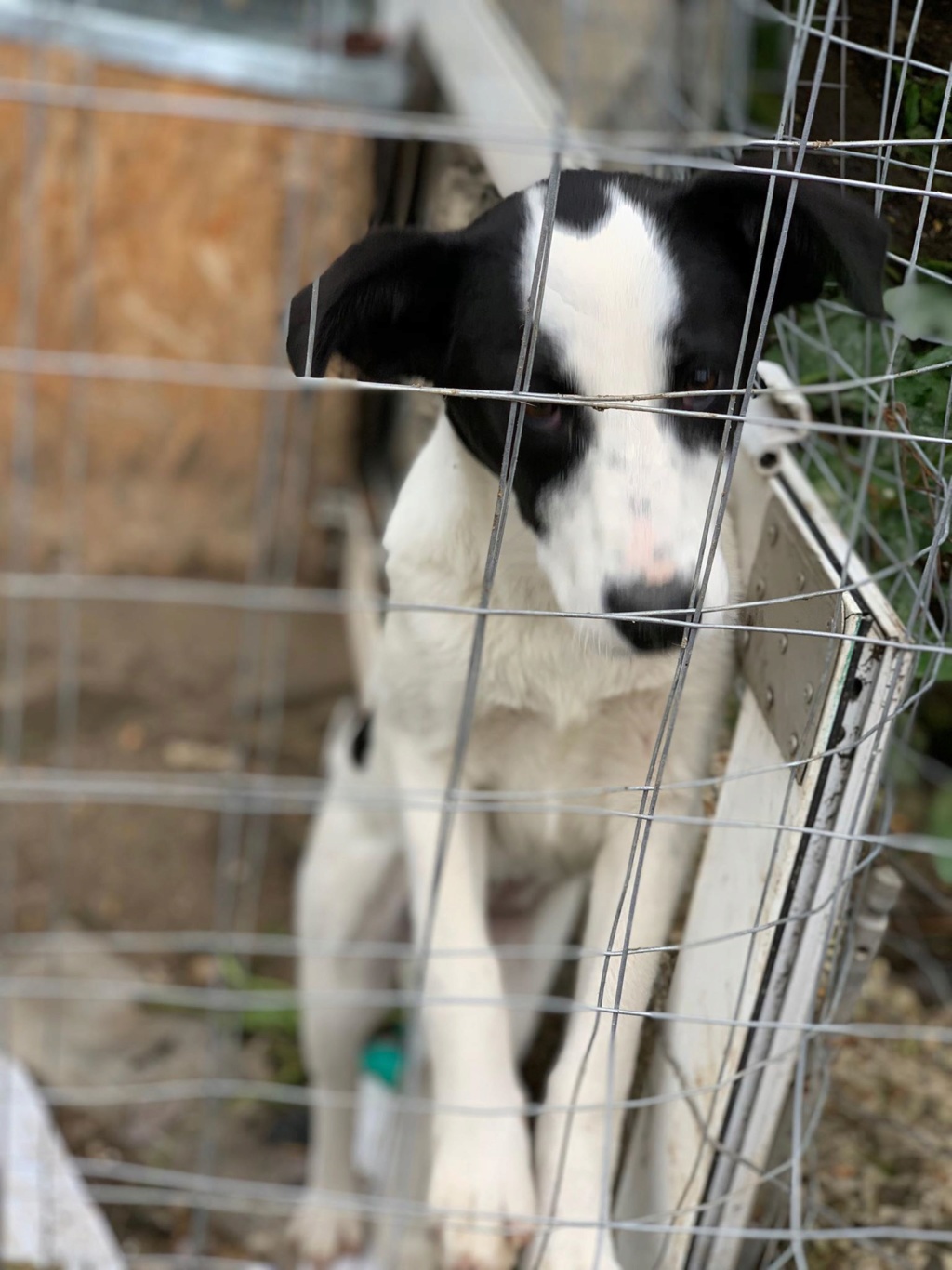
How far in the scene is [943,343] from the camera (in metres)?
1.14

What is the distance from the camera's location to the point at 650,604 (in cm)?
111

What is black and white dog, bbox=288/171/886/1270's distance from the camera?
1.13 meters

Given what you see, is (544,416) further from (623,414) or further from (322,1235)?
(322,1235)

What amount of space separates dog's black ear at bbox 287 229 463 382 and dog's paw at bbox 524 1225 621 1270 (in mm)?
923

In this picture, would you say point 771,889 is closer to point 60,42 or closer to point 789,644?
point 789,644

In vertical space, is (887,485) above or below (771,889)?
above

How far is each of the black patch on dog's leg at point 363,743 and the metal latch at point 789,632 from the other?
2.71ft

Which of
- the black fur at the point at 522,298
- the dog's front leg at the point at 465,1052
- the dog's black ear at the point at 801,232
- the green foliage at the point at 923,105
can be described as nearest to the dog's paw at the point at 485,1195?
the dog's front leg at the point at 465,1052

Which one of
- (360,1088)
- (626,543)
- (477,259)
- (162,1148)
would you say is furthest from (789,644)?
(162,1148)

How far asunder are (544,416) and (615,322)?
0.11 meters

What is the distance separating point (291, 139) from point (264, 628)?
4.01 ft

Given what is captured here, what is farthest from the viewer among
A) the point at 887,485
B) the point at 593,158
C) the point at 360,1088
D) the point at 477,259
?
the point at 360,1088

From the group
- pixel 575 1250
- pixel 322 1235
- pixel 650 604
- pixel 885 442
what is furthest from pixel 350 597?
pixel 650 604

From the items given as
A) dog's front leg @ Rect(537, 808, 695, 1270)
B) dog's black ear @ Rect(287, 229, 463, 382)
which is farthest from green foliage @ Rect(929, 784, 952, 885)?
dog's black ear @ Rect(287, 229, 463, 382)
